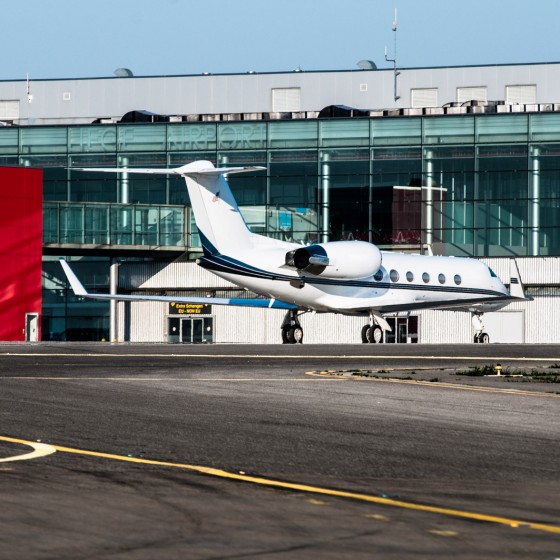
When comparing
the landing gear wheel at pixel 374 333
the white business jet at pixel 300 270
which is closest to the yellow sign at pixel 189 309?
the white business jet at pixel 300 270

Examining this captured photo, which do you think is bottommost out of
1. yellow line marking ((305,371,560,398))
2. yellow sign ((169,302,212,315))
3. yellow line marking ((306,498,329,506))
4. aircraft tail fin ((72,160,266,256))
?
yellow line marking ((306,498,329,506))

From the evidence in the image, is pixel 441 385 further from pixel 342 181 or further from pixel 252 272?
pixel 342 181

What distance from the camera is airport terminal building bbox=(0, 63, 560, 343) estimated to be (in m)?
69.6

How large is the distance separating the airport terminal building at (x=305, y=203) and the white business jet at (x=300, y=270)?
61.9 ft

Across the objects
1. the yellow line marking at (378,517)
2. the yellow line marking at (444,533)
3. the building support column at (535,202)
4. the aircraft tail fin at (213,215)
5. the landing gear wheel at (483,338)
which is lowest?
the yellow line marking at (444,533)

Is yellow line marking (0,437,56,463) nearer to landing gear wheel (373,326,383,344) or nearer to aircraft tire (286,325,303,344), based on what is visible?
aircraft tire (286,325,303,344)

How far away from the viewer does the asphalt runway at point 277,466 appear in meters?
8.07

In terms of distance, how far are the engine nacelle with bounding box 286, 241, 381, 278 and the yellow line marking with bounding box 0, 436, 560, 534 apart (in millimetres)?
30870

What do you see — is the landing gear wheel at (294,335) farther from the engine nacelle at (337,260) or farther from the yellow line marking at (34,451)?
the yellow line marking at (34,451)

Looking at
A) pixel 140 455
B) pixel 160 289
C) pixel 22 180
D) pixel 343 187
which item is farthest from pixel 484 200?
pixel 140 455

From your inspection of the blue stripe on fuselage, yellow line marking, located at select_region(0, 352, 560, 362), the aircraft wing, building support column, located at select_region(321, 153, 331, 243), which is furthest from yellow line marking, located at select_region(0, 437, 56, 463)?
building support column, located at select_region(321, 153, 331, 243)

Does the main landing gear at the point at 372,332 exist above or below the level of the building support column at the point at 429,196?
below

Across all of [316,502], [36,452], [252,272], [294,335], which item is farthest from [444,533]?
[294,335]

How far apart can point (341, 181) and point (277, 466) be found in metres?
62.0
